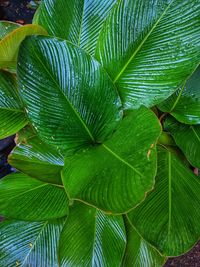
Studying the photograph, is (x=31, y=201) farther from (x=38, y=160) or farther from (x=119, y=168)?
(x=119, y=168)

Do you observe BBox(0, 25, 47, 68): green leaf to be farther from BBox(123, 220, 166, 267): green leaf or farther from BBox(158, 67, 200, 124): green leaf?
BBox(123, 220, 166, 267): green leaf

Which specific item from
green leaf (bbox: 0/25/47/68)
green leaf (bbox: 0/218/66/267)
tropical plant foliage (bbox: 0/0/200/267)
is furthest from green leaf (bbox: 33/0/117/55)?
green leaf (bbox: 0/218/66/267)

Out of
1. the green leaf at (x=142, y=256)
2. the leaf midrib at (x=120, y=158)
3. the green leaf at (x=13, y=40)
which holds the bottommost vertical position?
the green leaf at (x=142, y=256)

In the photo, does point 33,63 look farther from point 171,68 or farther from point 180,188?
point 180,188

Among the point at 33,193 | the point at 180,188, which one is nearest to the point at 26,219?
the point at 33,193

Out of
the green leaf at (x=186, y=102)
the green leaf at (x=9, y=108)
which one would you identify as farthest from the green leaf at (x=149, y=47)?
the green leaf at (x=9, y=108)

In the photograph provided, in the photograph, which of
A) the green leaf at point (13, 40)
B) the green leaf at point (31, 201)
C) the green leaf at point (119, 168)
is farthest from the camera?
the green leaf at point (31, 201)

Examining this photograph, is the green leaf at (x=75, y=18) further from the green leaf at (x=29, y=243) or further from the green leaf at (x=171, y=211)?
the green leaf at (x=29, y=243)

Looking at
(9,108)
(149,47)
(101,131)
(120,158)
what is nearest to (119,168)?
(120,158)

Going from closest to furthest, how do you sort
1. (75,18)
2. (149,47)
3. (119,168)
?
(119,168) < (149,47) < (75,18)
